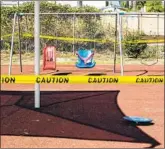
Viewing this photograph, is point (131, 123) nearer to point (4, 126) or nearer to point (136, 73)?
point (4, 126)

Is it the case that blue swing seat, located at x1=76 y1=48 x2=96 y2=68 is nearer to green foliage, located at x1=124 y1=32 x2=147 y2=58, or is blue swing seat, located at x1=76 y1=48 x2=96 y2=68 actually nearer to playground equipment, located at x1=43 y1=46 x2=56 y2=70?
playground equipment, located at x1=43 y1=46 x2=56 y2=70

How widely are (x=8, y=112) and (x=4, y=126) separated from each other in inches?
42.8

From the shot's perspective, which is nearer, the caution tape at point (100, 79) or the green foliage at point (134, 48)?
the caution tape at point (100, 79)

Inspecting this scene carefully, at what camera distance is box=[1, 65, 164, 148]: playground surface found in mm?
6281

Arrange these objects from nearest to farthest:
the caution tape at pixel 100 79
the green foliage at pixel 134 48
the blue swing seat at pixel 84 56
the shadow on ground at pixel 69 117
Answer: the caution tape at pixel 100 79 < the shadow on ground at pixel 69 117 < the blue swing seat at pixel 84 56 < the green foliage at pixel 134 48

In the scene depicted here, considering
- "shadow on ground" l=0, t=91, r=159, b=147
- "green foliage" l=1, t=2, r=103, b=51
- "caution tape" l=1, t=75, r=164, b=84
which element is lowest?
"shadow on ground" l=0, t=91, r=159, b=147

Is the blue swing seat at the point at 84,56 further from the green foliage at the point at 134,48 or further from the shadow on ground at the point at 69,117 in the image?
the green foliage at the point at 134,48

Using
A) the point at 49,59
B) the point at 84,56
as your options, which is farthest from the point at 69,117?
the point at 84,56

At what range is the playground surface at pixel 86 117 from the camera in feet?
20.6

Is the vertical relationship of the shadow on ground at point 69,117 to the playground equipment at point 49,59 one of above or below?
A: below

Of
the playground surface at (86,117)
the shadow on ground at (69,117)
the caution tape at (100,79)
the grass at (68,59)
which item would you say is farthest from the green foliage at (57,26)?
the caution tape at (100,79)

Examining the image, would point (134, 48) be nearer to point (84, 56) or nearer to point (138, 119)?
point (84, 56)

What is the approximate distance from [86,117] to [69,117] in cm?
32

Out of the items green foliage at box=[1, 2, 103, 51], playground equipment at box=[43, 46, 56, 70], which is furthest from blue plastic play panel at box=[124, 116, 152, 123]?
green foliage at box=[1, 2, 103, 51]
